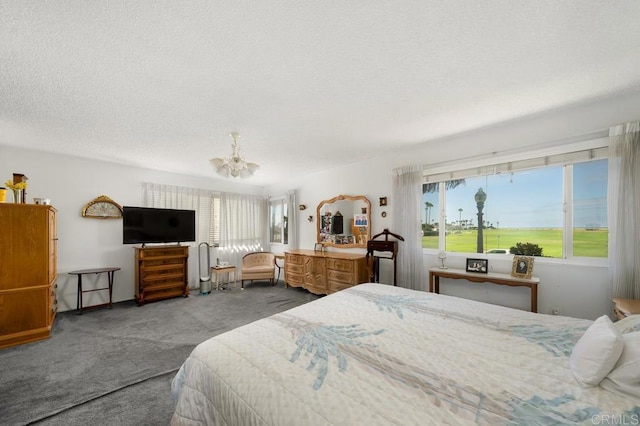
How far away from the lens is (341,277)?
420cm

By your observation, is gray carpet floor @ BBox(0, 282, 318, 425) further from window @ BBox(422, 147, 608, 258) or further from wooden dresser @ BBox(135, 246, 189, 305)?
window @ BBox(422, 147, 608, 258)

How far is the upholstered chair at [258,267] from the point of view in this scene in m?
5.33

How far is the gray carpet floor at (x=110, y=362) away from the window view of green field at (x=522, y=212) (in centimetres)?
285

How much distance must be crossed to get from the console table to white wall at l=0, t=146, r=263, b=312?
545cm

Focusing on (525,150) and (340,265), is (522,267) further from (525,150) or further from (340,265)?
(340,265)

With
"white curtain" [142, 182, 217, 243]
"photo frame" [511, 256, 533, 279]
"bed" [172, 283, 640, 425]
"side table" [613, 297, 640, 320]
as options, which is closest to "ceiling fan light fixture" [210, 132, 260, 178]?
"bed" [172, 283, 640, 425]

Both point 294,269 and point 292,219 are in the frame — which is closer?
point 294,269

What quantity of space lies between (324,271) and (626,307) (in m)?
3.49

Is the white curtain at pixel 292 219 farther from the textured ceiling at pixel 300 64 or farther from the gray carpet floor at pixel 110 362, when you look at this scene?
the textured ceiling at pixel 300 64

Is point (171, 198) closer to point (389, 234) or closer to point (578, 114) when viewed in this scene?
point (389, 234)

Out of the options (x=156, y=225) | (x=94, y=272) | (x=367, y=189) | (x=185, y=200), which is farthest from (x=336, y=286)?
(x=94, y=272)


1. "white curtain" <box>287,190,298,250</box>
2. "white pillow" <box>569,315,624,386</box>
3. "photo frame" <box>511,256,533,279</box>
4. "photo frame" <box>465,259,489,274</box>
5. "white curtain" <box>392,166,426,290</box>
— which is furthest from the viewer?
"white curtain" <box>287,190,298,250</box>

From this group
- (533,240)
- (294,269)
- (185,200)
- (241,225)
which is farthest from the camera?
(241,225)

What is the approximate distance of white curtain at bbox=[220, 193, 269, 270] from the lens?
19.4 feet
